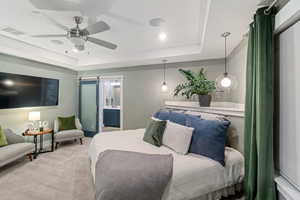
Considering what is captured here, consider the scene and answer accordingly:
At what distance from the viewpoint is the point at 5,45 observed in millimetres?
2926

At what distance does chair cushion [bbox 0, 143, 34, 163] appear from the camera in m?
2.44

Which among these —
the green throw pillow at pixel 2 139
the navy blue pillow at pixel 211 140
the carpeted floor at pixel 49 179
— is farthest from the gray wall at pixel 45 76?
the navy blue pillow at pixel 211 140

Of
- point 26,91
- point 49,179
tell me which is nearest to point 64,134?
point 26,91

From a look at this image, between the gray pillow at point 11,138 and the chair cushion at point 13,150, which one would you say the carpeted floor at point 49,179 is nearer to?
the chair cushion at point 13,150

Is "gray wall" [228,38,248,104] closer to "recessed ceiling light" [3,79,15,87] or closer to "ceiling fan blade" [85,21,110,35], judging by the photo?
"ceiling fan blade" [85,21,110,35]

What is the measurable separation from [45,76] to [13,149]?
2257mm

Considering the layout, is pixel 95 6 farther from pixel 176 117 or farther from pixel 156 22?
pixel 176 117

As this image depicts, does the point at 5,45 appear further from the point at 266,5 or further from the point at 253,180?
the point at 253,180

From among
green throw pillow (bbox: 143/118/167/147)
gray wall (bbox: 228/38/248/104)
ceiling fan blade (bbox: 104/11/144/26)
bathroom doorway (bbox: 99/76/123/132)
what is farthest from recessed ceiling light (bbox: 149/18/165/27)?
bathroom doorway (bbox: 99/76/123/132)

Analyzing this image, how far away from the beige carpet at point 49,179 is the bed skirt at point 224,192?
4.99 ft

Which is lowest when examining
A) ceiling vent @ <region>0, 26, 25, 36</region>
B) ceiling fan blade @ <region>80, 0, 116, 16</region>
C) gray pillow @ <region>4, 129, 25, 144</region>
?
gray pillow @ <region>4, 129, 25, 144</region>

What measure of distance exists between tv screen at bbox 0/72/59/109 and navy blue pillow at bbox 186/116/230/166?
4.12 metres

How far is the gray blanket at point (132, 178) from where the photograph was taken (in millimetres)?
1238

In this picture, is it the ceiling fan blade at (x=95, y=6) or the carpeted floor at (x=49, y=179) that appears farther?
the carpeted floor at (x=49, y=179)
